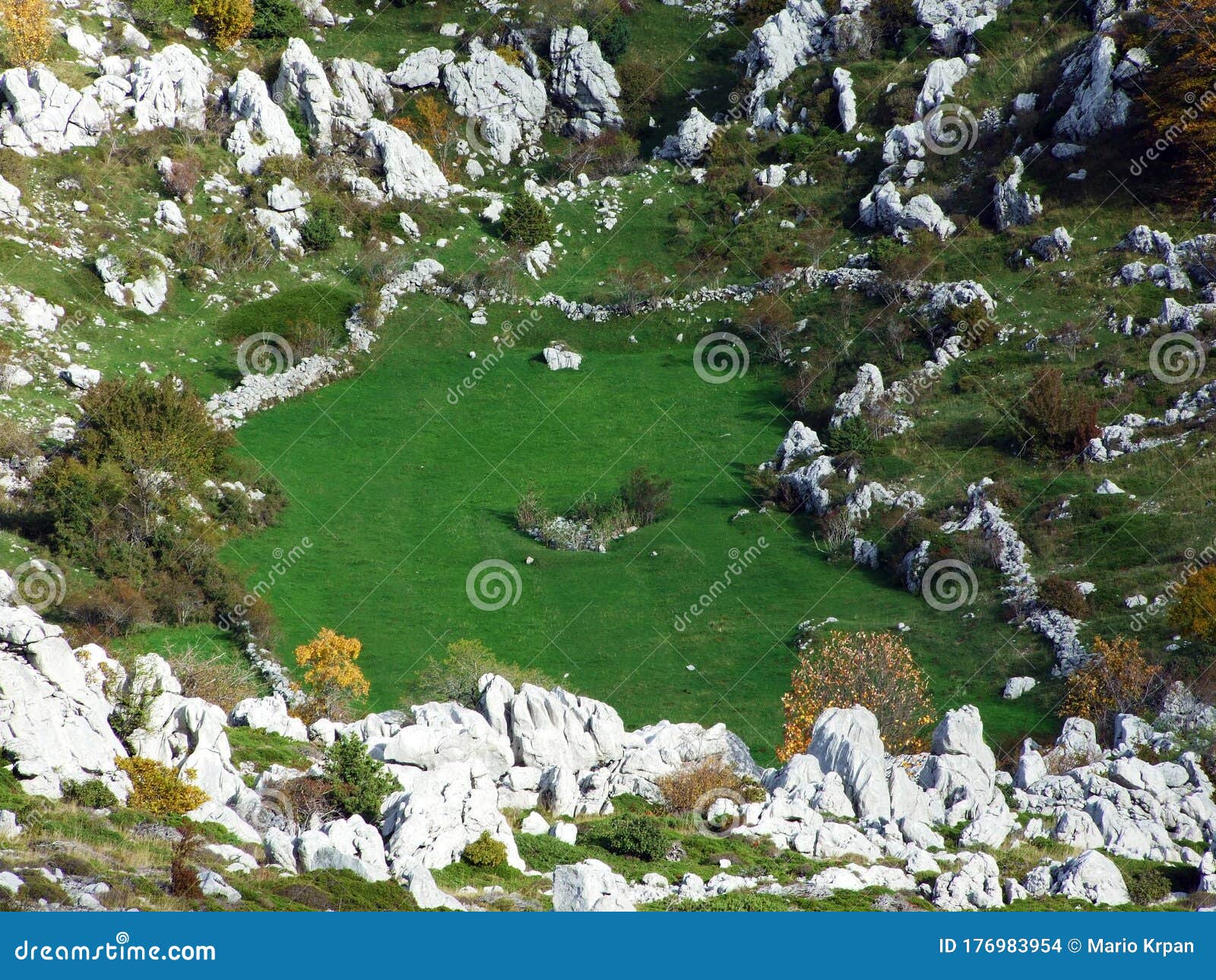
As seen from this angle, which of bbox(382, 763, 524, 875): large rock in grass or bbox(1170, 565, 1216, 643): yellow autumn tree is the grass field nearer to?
bbox(1170, 565, 1216, 643): yellow autumn tree

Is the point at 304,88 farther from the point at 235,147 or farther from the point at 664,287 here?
the point at 664,287

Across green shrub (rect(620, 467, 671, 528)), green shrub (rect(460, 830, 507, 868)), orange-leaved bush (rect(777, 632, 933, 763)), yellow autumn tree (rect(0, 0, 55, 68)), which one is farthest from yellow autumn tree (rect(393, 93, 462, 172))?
green shrub (rect(460, 830, 507, 868))

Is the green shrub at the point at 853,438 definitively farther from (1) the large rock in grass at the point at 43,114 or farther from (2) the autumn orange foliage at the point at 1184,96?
(1) the large rock in grass at the point at 43,114

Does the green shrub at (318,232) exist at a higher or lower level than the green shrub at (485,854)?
higher

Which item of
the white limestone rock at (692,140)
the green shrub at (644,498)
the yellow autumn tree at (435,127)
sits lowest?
the green shrub at (644,498)

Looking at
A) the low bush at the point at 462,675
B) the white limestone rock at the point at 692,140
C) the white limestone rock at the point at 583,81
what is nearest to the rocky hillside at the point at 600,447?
the white limestone rock at the point at 583,81

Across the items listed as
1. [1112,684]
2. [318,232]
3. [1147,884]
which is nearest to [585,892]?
[1147,884]

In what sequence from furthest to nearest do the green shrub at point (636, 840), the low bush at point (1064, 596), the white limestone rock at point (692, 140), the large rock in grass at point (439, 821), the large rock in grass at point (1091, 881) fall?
the white limestone rock at point (692, 140)
the low bush at point (1064, 596)
the green shrub at point (636, 840)
the large rock in grass at point (1091, 881)
the large rock in grass at point (439, 821)
